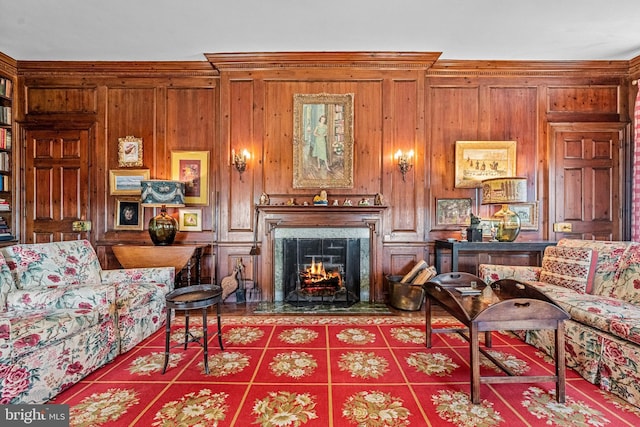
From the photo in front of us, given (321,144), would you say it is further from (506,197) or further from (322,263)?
(506,197)

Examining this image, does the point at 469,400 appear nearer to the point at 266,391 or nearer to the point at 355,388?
the point at 355,388

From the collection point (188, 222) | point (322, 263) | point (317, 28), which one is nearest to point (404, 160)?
point (322, 263)

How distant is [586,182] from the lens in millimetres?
4078

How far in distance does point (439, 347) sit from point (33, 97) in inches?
228

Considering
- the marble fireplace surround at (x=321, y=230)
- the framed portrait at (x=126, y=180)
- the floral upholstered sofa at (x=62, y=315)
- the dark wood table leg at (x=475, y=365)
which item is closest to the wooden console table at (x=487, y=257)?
the marble fireplace surround at (x=321, y=230)

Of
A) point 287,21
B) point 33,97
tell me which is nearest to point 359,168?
point 287,21

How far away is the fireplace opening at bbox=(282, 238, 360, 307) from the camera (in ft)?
12.9

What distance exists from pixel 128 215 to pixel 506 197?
15.7 feet

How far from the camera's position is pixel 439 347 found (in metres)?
2.55

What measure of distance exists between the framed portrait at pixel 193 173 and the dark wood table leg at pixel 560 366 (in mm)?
3820

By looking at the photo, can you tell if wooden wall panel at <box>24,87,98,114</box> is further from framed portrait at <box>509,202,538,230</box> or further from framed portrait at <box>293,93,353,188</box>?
framed portrait at <box>509,202,538,230</box>

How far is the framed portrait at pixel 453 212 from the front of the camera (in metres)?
4.05

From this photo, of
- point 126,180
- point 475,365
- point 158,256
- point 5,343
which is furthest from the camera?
point 126,180

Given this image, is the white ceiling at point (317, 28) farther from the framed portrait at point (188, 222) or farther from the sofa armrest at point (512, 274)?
the sofa armrest at point (512, 274)
